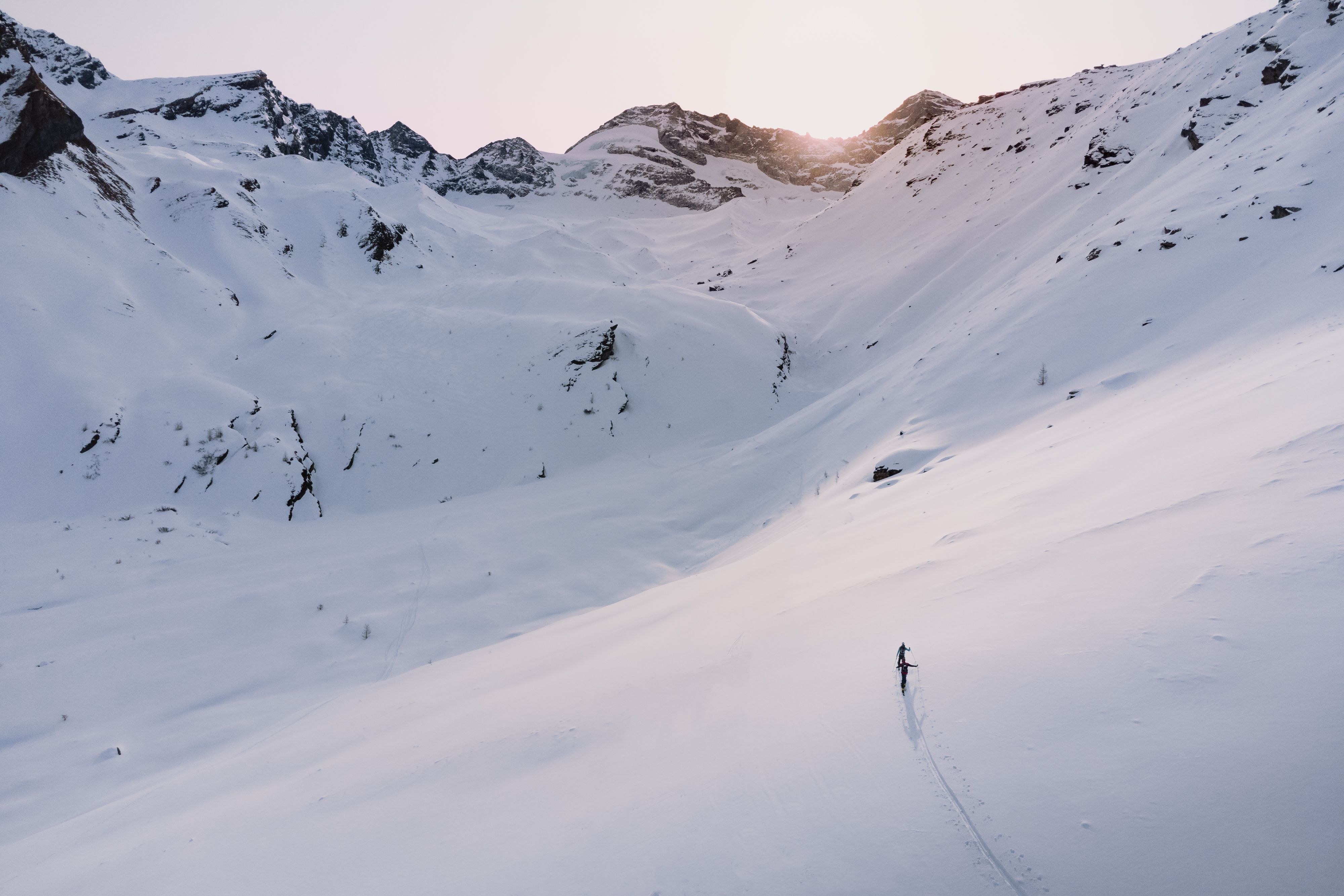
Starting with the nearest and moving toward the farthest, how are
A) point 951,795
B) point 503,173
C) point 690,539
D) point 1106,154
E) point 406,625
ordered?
point 951,795
point 406,625
point 690,539
point 1106,154
point 503,173

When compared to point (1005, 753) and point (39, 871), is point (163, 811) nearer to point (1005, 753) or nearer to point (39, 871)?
point (39, 871)

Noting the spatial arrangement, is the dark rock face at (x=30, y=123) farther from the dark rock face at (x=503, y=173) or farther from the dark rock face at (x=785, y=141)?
the dark rock face at (x=785, y=141)

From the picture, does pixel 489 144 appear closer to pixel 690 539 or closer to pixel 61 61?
pixel 61 61

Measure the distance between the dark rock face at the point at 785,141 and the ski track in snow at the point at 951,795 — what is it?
91141mm

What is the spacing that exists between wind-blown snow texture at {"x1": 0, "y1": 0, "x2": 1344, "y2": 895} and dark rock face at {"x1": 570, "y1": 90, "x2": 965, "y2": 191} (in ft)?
190

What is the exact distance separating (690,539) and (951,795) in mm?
11613

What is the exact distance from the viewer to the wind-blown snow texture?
3057mm

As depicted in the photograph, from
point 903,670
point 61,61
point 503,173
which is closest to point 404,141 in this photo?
point 503,173

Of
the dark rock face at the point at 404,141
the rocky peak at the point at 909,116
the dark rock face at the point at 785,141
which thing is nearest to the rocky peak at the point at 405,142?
the dark rock face at the point at 404,141

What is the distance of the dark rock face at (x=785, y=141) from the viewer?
3526 inches

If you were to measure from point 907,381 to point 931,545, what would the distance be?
1213 centimetres

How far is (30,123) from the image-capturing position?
72.8 feet

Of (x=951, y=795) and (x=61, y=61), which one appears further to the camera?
(x=61, y=61)

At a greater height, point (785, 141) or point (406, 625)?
point (785, 141)
